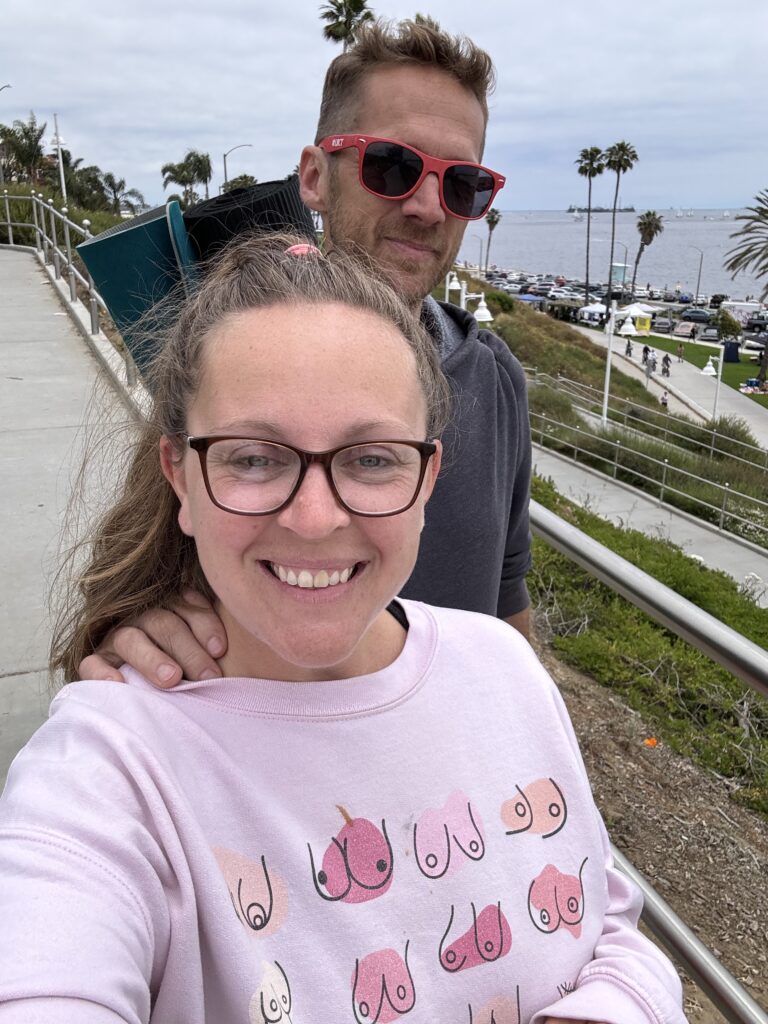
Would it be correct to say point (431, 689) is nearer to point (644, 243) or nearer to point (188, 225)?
point (188, 225)

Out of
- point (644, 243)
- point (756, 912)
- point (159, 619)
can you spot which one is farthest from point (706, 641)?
point (644, 243)

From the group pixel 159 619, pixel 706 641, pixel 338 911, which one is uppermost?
pixel 159 619

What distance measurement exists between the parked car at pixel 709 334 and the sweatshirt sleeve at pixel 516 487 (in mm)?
66597

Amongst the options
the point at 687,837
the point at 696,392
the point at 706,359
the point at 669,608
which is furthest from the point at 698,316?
the point at 669,608

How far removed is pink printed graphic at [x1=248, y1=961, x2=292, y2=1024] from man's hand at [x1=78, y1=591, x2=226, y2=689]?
37cm

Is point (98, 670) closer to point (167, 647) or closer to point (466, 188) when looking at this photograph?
point (167, 647)

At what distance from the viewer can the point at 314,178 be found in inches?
80.4

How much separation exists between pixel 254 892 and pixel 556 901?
0.46m

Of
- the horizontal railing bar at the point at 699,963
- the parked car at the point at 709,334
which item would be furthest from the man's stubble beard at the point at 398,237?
the parked car at the point at 709,334

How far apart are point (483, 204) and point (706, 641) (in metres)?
1.17

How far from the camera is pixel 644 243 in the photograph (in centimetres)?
7488

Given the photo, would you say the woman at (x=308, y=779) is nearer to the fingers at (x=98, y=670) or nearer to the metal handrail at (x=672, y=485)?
the fingers at (x=98, y=670)

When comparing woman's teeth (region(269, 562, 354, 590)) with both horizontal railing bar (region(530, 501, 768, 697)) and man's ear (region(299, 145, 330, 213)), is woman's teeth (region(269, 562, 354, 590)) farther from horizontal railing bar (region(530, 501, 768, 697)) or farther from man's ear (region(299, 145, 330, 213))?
man's ear (region(299, 145, 330, 213))

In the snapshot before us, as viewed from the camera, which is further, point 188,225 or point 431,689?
point 188,225
